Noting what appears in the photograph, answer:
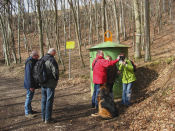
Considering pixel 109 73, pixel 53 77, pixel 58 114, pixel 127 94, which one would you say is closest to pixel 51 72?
pixel 53 77

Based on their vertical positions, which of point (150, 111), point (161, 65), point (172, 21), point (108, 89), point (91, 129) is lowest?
point (91, 129)

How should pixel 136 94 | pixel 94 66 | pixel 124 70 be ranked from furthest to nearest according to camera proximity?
pixel 136 94 < pixel 124 70 < pixel 94 66

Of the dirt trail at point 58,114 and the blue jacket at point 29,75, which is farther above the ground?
the blue jacket at point 29,75

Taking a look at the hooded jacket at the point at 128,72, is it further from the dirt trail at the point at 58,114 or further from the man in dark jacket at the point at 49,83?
the man in dark jacket at the point at 49,83

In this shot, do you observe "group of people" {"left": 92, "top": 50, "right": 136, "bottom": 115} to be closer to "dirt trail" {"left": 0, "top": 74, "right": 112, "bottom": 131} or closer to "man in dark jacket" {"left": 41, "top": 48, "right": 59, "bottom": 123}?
"dirt trail" {"left": 0, "top": 74, "right": 112, "bottom": 131}

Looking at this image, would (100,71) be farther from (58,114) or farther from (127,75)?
(58,114)

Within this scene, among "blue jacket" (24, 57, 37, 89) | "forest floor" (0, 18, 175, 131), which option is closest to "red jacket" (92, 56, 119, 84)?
"forest floor" (0, 18, 175, 131)

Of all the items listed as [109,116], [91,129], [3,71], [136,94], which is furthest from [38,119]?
[3,71]

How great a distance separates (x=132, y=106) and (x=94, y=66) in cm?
172

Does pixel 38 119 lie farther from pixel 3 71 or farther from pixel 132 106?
pixel 3 71

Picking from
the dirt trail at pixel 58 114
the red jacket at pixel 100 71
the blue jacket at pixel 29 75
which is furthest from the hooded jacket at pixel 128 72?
the blue jacket at pixel 29 75

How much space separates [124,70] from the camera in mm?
4984

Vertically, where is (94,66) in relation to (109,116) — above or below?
above

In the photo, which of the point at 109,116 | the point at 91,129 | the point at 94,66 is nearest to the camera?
the point at 91,129
